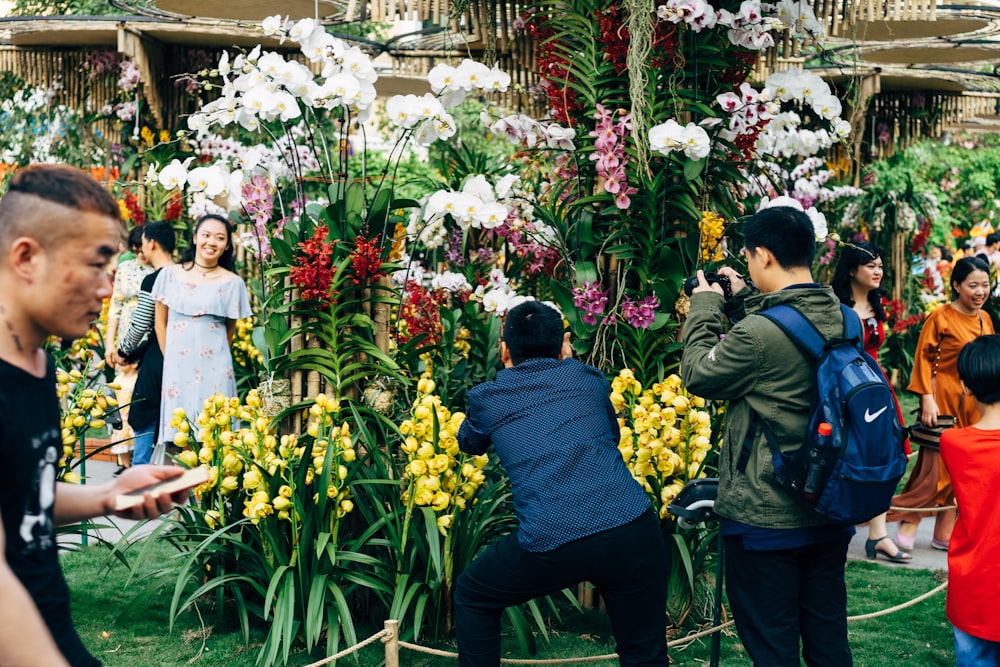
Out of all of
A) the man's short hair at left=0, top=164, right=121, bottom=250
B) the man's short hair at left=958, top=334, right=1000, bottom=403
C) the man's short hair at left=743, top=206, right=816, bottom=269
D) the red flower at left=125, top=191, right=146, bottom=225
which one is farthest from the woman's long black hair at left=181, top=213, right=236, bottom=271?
the red flower at left=125, top=191, right=146, bottom=225

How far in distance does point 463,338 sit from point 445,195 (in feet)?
5.27

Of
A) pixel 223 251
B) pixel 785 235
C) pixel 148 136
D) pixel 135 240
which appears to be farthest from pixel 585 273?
pixel 148 136

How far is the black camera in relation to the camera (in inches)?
130

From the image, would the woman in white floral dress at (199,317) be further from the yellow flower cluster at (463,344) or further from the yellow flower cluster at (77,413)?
the yellow flower cluster at (463,344)

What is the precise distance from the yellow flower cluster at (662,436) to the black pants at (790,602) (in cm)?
79

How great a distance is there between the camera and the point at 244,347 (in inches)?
253

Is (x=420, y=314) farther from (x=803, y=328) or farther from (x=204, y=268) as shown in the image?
(x=803, y=328)

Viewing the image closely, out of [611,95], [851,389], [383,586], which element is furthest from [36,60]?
[851,389]

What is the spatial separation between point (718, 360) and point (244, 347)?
13.6ft

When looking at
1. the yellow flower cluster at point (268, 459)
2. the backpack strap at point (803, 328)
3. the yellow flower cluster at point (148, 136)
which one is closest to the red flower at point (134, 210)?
the yellow flower cluster at point (148, 136)

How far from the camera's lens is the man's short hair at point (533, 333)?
3141 mm

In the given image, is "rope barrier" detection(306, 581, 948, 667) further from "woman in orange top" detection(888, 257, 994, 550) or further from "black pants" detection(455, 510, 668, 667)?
"woman in orange top" detection(888, 257, 994, 550)

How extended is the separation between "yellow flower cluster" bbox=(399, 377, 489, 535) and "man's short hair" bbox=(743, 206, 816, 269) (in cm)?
124

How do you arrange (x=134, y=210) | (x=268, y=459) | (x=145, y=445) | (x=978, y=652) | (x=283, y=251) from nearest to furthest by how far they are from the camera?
(x=978, y=652), (x=268, y=459), (x=283, y=251), (x=145, y=445), (x=134, y=210)
